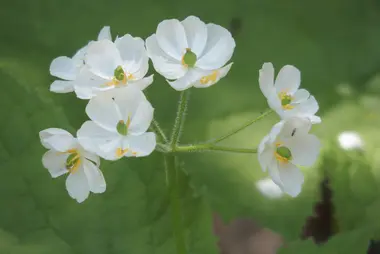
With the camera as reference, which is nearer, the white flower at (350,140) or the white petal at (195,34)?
the white petal at (195,34)

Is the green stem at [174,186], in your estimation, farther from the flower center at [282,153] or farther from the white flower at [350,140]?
the white flower at [350,140]

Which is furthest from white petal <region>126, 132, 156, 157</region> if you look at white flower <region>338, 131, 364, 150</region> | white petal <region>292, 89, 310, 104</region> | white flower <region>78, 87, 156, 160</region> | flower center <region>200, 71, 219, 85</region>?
white flower <region>338, 131, 364, 150</region>

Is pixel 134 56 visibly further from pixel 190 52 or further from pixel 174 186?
pixel 174 186

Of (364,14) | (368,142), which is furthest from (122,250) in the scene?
(364,14)

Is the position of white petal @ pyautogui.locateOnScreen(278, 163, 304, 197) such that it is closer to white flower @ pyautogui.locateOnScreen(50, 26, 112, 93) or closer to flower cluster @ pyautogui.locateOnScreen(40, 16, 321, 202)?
flower cluster @ pyautogui.locateOnScreen(40, 16, 321, 202)

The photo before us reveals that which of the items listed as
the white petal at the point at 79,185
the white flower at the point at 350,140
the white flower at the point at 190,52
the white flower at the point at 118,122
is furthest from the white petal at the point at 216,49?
the white flower at the point at 350,140

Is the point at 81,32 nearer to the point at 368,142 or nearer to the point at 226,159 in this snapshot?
the point at 226,159

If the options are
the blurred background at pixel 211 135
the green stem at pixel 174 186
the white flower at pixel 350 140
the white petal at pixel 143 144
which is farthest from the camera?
the white flower at pixel 350 140
